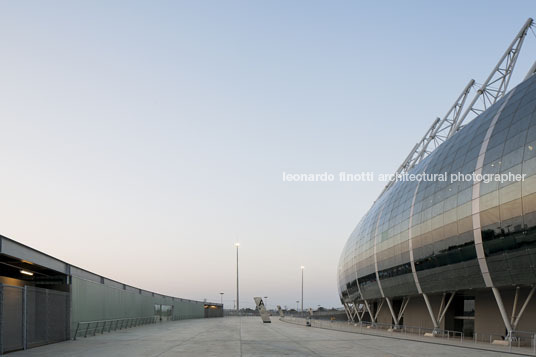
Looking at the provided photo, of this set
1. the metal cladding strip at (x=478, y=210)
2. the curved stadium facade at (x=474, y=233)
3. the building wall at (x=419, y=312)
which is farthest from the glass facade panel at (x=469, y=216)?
the building wall at (x=419, y=312)

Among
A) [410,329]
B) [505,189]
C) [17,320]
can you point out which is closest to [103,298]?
[17,320]

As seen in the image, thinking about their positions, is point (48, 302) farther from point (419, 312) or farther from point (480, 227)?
point (419, 312)

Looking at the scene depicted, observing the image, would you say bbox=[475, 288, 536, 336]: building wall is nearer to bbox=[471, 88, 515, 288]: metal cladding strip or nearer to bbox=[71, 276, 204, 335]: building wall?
bbox=[471, 88, 515, 288]: metal cladding strip

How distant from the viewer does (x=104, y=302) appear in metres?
36.6

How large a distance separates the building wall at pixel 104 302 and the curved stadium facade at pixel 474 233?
84.8ft

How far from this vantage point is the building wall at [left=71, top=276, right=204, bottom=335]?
1190 inches

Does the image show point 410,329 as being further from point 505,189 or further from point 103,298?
point 103,298

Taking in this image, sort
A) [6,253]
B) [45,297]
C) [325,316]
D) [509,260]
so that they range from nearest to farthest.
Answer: [6,253] → [45,297] → [509,260] → [325,316]

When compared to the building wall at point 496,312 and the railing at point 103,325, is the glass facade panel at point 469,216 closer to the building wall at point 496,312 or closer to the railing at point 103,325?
the building wall at point 496,312

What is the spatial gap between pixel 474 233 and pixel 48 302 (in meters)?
26.5

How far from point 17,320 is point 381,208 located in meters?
48.2

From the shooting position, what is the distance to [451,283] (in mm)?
37406

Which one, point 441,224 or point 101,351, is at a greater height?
point 441,224

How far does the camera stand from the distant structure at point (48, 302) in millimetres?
20858
